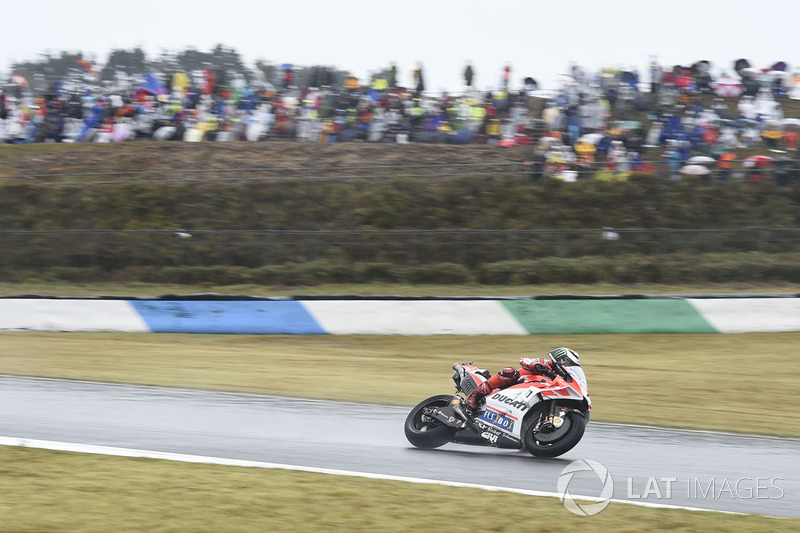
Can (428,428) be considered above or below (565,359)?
below

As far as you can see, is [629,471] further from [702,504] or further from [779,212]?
[779,212]

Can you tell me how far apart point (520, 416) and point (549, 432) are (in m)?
0.25

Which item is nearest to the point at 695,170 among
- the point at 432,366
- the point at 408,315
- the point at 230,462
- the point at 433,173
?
the point at 433,173

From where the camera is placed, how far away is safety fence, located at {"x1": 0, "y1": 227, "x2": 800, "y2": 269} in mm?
18953

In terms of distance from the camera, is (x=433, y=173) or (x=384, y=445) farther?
(x=433, y=173)

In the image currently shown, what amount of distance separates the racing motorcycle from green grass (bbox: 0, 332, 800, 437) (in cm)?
253

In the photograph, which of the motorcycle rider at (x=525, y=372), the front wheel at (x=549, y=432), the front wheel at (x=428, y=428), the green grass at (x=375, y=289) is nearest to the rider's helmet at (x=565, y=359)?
the motorcycle rider at (x=525, y=372)

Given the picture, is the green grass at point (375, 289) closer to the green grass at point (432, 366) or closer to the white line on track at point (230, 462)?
the green grass at point (432, 366)

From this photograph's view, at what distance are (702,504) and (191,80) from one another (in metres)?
19.3

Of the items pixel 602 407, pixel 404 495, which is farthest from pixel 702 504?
pixel 602 407

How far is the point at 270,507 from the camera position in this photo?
509 centimetres

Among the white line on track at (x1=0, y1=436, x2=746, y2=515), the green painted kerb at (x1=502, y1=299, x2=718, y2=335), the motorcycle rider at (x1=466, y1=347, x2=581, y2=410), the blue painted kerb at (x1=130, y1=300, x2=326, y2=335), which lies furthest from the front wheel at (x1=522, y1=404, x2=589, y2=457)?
the blue painted kerb at (x1=130, y1=300, x2=326, y2=335)

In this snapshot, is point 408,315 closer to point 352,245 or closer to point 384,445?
point 352,245

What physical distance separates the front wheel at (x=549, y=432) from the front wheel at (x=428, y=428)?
2.19 ft
